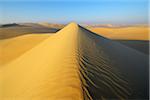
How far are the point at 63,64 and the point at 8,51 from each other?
24.8 ft

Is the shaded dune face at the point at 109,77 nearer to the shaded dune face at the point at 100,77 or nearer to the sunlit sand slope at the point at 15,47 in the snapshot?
the shaded dune face at the point at 100,77

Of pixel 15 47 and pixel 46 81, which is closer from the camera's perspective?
pixel 46 81

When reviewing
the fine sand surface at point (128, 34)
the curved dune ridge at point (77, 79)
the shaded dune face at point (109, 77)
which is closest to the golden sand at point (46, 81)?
the curved dune ridge at point (77, 79)

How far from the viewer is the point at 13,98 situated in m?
5.29

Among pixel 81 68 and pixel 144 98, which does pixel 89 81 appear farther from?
pixel 144 98

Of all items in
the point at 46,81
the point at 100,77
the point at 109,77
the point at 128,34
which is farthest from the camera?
the point at 128,34

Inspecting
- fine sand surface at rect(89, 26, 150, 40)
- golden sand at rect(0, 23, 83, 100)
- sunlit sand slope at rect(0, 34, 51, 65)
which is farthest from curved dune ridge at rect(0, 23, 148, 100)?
fine sand surface at rect(89, 26, 150, 40)

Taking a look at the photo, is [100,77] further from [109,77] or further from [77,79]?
[77,79]

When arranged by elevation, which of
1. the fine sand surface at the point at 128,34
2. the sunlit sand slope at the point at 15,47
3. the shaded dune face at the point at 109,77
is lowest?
the fine sand surface at the point at 128,34

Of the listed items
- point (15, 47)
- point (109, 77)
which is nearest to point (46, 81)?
point (109, 77)

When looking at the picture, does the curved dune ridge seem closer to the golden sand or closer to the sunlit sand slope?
the golden sand

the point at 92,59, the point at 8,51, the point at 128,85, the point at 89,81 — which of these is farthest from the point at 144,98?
the point at 8,51

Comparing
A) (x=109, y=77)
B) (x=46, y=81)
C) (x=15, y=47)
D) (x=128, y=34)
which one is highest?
(x=46, y=81)

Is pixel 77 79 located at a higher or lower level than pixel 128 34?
higher
